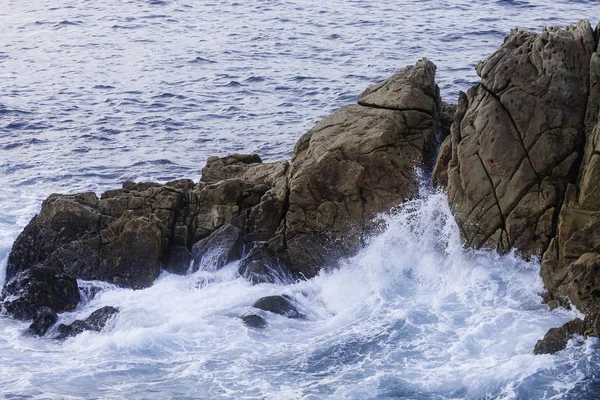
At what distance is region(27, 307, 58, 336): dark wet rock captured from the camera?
14.6m

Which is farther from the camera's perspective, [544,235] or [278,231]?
[278,231]

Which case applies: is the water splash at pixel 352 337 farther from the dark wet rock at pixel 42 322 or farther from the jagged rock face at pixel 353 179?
the jagged rock face at pixel 353 179

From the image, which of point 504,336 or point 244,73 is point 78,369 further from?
point 244,73

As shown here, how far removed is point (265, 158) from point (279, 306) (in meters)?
6.47

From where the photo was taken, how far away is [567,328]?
506 inches

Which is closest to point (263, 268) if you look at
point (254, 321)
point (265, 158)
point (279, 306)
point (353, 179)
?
point (279, 306)

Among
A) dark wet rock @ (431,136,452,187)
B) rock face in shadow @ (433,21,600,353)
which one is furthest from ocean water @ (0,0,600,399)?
rock face in shadow @ (433,21,600,353)

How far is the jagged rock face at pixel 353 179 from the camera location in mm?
15859

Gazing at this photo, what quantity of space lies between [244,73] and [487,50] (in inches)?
284

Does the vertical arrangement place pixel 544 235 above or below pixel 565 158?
below

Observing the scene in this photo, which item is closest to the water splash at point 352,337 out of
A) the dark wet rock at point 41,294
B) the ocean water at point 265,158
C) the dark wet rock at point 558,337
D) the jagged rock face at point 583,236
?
the ocean water at point 265,158

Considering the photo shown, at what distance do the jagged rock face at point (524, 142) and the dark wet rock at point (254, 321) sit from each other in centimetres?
356

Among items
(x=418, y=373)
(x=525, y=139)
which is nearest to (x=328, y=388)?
(x=418, y=373)

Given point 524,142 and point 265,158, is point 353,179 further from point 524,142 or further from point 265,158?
point 265,158
